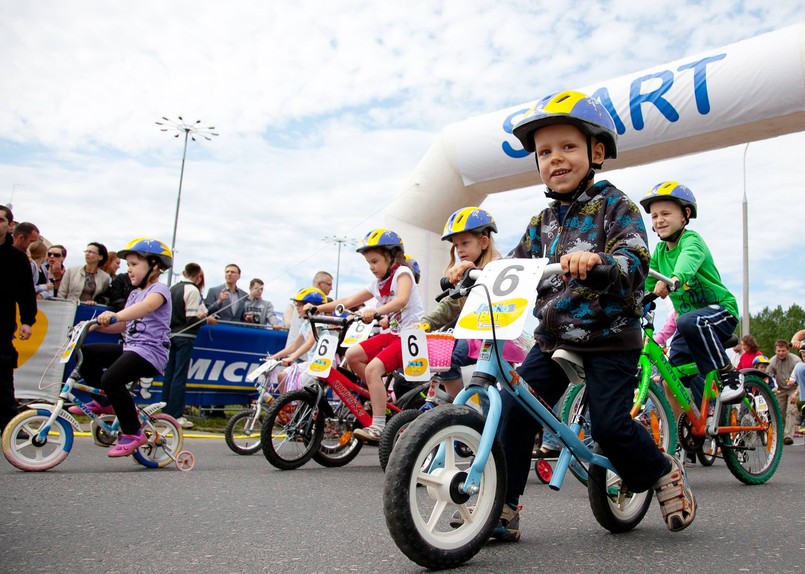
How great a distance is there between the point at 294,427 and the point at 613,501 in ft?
10.6

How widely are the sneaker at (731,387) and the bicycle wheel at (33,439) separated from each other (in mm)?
4628

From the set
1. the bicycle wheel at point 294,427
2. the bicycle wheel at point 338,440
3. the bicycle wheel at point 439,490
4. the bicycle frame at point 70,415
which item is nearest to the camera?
the bicycle wheel at point 439,490

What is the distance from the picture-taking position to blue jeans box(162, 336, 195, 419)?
28.4 ft

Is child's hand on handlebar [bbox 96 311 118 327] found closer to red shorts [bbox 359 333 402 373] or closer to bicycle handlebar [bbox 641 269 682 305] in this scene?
red shorts [bbox 359 333 402 373]

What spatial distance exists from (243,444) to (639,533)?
5.59 meters

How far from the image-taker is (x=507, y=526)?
2850mm

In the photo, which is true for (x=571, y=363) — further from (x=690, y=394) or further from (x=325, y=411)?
(x=325, y=411)

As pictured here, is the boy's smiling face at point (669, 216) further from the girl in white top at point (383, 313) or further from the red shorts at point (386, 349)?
the red shorts at point (386, 349)

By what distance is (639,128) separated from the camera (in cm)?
984

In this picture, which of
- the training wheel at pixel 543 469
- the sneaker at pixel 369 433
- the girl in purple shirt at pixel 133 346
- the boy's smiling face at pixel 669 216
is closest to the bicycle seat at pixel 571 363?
the training wheel at pixel 543 469

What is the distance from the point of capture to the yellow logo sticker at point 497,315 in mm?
2525

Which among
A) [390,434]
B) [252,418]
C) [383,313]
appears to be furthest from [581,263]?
[252,418]

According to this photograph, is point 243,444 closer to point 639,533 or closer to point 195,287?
point 195,287

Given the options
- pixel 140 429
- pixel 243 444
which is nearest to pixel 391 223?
pixel 243 444
